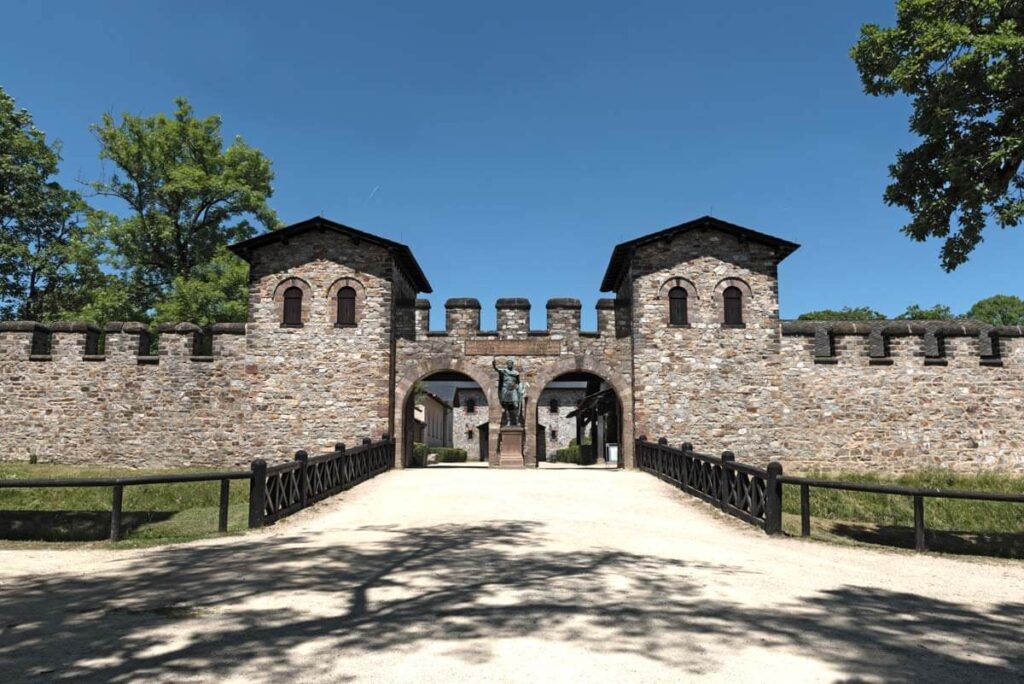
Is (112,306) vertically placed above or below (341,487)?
above

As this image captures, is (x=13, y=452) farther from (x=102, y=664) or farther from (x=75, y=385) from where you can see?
(x=102, y=664)

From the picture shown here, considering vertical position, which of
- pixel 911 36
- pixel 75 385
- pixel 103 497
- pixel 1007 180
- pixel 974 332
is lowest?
pixel 103 497

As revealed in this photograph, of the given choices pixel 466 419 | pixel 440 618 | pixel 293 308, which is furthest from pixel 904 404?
pixel 466 419

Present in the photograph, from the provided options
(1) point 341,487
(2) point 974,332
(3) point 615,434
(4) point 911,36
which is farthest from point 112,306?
(2) point 974,332

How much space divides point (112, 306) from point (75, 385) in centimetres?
689

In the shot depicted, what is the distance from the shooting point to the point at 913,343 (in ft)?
59.2

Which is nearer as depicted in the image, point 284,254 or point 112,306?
point 284,254

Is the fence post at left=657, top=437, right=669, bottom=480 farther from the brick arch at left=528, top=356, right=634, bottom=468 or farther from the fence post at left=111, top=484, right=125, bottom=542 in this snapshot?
the fence post at left=111, top=484, right=125, bottom=542

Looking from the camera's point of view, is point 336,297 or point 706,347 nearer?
point 706,347

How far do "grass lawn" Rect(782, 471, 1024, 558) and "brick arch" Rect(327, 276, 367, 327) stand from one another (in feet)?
39.0

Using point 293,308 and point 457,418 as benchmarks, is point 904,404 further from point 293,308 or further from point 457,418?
point 457,418

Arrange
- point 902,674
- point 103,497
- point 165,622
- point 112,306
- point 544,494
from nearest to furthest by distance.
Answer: point 902,674, point 165,622, point 544,494, point 103,497, point 112,306

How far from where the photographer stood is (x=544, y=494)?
12227 millimetres

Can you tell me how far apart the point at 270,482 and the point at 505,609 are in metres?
5.59
